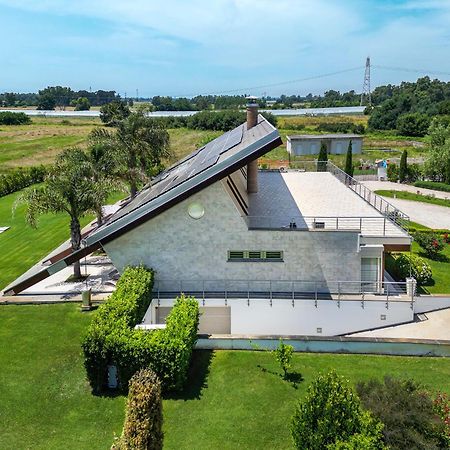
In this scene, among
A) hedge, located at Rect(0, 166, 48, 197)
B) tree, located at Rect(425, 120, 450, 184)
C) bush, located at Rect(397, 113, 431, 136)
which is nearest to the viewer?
hedge, located at Rect(0, 166, 48, 197)

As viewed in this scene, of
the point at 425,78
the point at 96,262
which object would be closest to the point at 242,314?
the point at 96,262

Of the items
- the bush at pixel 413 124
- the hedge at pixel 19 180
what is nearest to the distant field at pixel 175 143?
the bush at pixel 413 124

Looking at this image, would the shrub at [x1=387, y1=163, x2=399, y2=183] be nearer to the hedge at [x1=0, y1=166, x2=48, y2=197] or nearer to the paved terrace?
the paved terrace

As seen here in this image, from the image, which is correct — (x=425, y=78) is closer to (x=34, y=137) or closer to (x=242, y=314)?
(x=34, y=137)

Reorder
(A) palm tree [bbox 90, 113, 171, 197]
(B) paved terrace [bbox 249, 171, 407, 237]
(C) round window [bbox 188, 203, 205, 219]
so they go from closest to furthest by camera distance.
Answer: (C) round window [bbox 188, 203, 205, 219] < (B) paved terrace [bbox 249, 171, 407, 237] < (A) palm tree [bbox 90, 113, 171, 197]

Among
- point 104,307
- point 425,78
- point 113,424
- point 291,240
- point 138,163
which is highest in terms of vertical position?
point 425,78

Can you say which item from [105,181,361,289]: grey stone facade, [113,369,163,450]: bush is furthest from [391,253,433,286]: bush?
[113,369,163,450]: bush
